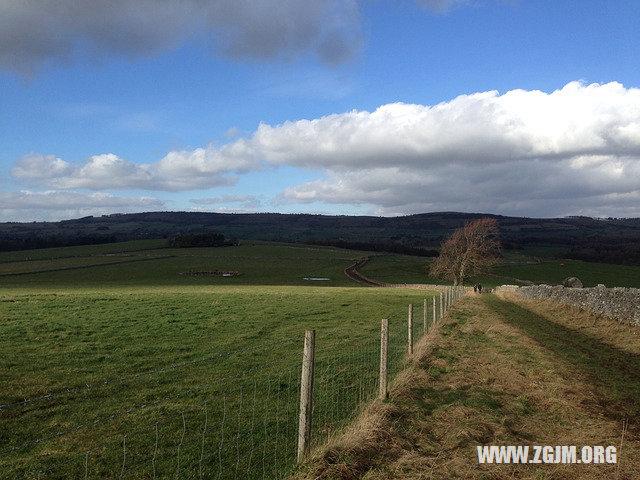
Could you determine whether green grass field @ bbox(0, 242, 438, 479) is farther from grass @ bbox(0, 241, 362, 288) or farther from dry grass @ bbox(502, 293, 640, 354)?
grass @ bbox(0, 241, 362, 288)

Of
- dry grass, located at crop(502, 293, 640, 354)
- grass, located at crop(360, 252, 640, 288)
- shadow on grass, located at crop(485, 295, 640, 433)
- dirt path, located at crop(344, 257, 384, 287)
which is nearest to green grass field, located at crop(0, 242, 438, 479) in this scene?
shadow on grass, located at crop(485, 295, 640, 433)

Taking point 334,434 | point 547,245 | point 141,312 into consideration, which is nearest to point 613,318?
point 334,434

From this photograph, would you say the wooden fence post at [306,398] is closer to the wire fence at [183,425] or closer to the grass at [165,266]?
the wire fence at [183,425]

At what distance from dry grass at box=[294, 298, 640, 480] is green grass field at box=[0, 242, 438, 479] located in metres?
1.27

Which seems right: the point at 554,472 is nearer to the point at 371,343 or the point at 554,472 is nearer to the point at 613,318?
the point at 371,343

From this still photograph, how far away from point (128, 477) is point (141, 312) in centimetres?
2358

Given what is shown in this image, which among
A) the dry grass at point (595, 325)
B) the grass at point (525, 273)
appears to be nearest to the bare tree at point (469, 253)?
the grass at point (525, 273)

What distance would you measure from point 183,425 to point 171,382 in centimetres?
395

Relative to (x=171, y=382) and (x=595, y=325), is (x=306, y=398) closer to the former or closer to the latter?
(x=171, y=382)

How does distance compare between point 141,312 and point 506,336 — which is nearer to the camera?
point 506,336

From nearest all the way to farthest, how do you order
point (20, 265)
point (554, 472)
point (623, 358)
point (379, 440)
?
1. point (554, 472)
2. point (379, 440)
3. point (623, 358)
4. point (20, 265)

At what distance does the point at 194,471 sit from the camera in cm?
856

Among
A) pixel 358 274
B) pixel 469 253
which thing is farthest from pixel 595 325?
pixel 358 274

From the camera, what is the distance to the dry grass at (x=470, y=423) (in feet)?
24.0
